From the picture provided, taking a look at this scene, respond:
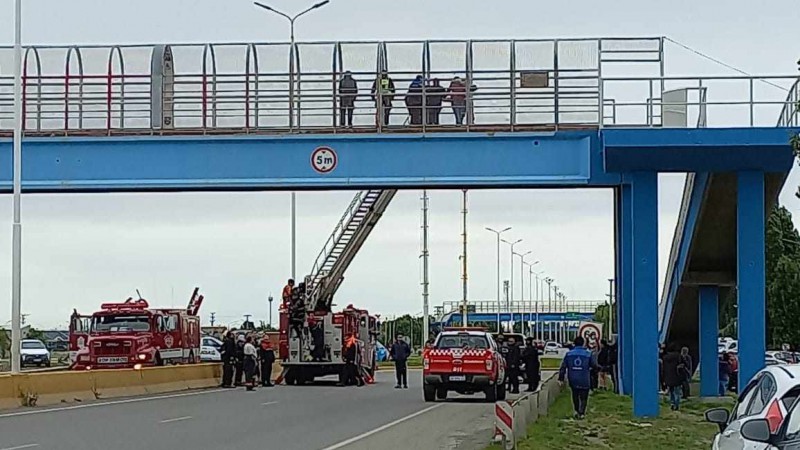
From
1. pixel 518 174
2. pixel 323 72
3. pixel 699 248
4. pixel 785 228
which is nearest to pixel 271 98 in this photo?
pixel 323 72

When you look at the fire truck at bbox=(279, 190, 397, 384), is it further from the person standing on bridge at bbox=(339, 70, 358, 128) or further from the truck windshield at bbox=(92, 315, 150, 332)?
the person standing on bridge at bbox=(339, 70, 358, 128)

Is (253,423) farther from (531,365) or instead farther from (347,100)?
(531,365)

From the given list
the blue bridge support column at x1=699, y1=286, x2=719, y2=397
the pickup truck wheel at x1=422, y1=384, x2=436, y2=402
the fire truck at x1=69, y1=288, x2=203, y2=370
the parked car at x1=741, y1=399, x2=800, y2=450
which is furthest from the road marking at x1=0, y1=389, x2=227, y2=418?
the parked car at x1=741, y1=399, x2=800, y2=450

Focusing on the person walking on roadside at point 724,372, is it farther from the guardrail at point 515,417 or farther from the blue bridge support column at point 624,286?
the guardrail at point 515,417

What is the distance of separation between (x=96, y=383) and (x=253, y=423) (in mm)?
9073

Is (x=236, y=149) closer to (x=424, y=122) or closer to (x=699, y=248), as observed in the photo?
(x=424, y=122)

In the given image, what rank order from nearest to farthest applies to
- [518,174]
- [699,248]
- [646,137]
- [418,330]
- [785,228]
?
[646,137] → [518,174] → [699,248] → [785,228] → [418,330]

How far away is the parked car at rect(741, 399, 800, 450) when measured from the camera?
990 centimetres

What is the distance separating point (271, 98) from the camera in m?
30.1

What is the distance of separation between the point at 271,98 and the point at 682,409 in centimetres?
1144

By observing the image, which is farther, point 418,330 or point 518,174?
point 418,330

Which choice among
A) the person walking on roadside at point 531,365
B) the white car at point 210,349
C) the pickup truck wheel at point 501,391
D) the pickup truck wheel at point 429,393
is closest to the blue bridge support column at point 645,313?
the pickup truck wheel at point 429,393

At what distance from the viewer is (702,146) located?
2620 cm

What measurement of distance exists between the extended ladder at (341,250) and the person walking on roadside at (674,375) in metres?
15.1
